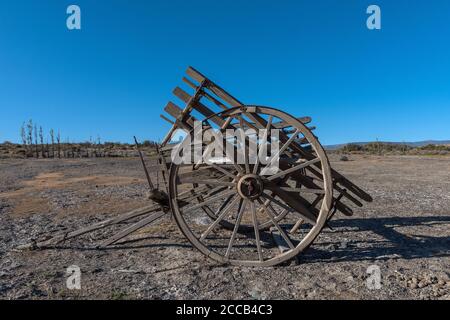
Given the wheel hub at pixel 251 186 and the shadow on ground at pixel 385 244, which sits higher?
the wheel hub at pixel 251 186

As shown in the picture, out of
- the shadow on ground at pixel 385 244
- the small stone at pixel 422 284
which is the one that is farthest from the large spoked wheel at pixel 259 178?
the small stone at pixel 422 284

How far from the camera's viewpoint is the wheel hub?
5.32 meters

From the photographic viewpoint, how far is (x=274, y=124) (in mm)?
5566

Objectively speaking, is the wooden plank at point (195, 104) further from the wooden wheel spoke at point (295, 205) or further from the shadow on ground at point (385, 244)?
the shadow on ground at point (385, 244)

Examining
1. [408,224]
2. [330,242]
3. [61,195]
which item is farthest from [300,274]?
[61,195]

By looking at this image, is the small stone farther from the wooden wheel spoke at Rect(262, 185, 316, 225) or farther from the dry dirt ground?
the wooden wheel spoke at Rect(262, 185, 316, 225)

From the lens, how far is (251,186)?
533 cm

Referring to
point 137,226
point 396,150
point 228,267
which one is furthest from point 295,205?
point 396,150

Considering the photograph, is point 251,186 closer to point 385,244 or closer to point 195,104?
point 195,104

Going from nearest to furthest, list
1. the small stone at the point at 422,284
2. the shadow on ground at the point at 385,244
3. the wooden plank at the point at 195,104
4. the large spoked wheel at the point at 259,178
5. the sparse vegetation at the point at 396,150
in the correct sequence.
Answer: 1. the small stone at the point at 422,284
2. the large spoked wheel at the point at 259,178
3. the wooden plank at the point at 195,104
4. the shadow on ground at the point at 385,244
5. the sparse vegetation at the point at 396,150

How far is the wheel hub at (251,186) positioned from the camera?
5324 millimetres

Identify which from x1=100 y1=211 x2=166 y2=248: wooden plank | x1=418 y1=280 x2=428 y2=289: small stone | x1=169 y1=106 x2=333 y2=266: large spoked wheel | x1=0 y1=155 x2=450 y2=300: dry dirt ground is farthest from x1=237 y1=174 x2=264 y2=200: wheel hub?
x1=418 y1=280 x2=428 y2=289: small stone

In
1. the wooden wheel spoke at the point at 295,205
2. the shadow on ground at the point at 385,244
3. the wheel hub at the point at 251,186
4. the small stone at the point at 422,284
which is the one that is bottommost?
the small stone at the point at 422,284
